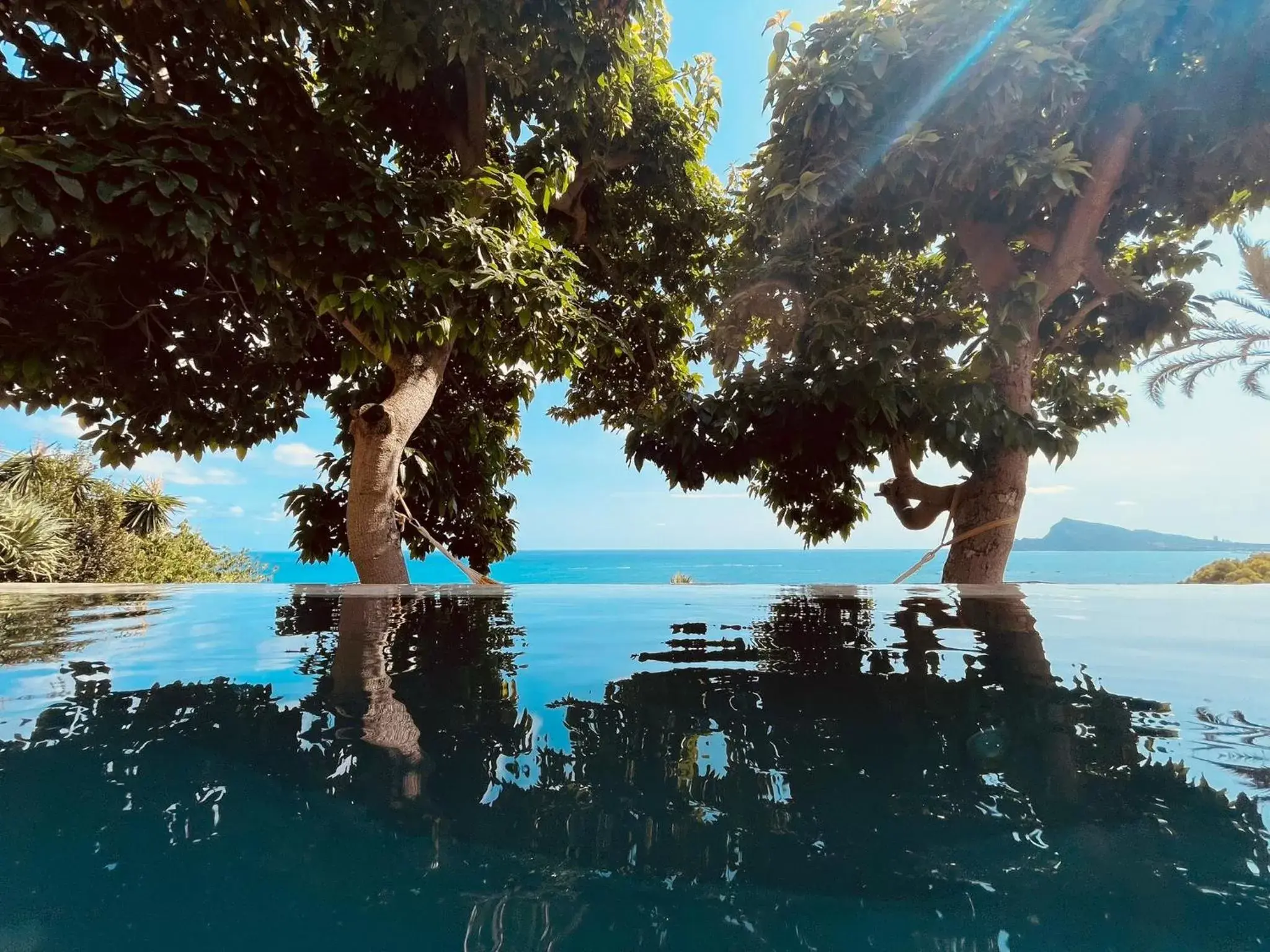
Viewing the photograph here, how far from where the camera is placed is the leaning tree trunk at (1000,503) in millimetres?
4156

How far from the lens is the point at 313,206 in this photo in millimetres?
3363

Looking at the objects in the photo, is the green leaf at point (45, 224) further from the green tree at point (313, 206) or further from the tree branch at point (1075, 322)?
the tree branch at point (1075, 322)

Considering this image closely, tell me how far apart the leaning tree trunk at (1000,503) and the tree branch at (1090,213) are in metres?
0.45

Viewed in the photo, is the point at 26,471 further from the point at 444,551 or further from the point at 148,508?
the point at 444,551

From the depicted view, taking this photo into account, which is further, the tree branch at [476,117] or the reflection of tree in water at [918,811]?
the tree branch at [476,117]

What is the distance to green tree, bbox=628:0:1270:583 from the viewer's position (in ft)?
10.7

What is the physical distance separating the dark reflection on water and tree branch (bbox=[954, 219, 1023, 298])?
3.98 meters

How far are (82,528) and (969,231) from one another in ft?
42.9

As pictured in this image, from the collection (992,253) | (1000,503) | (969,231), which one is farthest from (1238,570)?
(969,231)

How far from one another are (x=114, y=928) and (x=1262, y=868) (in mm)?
950

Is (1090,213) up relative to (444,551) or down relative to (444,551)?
up

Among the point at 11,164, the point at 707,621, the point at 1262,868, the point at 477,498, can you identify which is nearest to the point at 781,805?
the point at 1262,868

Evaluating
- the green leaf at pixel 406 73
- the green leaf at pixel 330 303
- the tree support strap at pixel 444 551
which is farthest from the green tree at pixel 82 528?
the green leaf at pixel 406 73

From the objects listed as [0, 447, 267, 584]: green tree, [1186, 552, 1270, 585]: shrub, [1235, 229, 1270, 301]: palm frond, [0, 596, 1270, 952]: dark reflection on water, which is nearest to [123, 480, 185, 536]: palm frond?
[0, 447, 267, 584]: green tree
